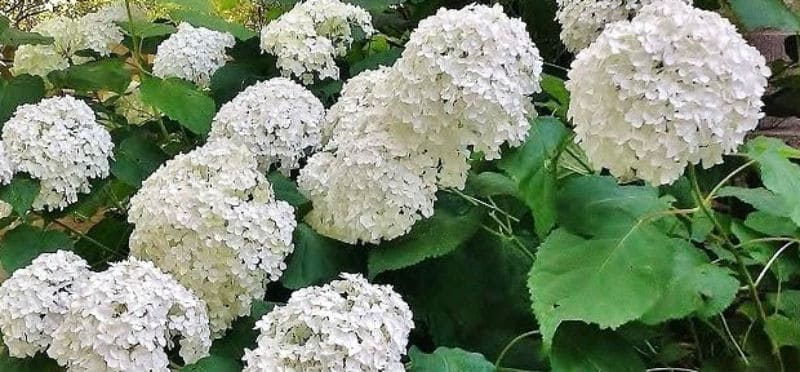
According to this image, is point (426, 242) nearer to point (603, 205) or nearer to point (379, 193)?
point (379, 193)

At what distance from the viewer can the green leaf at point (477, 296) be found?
983 mm

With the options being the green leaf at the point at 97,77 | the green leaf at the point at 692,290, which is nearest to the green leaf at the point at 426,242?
the green leaf at the point at 692,290

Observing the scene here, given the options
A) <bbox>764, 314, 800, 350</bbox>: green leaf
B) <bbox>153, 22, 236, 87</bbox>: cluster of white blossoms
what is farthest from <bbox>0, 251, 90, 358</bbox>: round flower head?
<bbox>764, 314, 800, 350</bbox>: green leaf

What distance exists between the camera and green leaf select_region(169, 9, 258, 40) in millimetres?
1525

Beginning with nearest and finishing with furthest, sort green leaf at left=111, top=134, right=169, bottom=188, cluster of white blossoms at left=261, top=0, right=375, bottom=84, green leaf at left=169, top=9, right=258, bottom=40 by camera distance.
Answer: green leaf at left=111, top=134, right=169, bottom=188, cluster of white blossoms at left=261, top=0, right=375, bottom=84, green leaf at left=169, top=9, right=258, bottom=40

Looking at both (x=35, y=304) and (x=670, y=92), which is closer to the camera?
(x=670, y=92)

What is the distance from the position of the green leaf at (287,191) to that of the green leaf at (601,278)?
33 cm

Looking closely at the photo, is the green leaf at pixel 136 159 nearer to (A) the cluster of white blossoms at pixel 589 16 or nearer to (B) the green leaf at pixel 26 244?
(B) the green leaf at pixel 26 244

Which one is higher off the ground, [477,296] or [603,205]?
[603,205]

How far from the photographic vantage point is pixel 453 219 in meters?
0.97

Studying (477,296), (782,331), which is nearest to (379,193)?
(477,296)

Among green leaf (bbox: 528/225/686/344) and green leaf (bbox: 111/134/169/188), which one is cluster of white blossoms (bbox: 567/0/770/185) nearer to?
green leaf (bbox: 528/225/686/344)

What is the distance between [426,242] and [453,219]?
5cm

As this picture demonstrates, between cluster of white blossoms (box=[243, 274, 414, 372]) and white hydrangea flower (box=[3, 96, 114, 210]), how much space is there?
406mm
